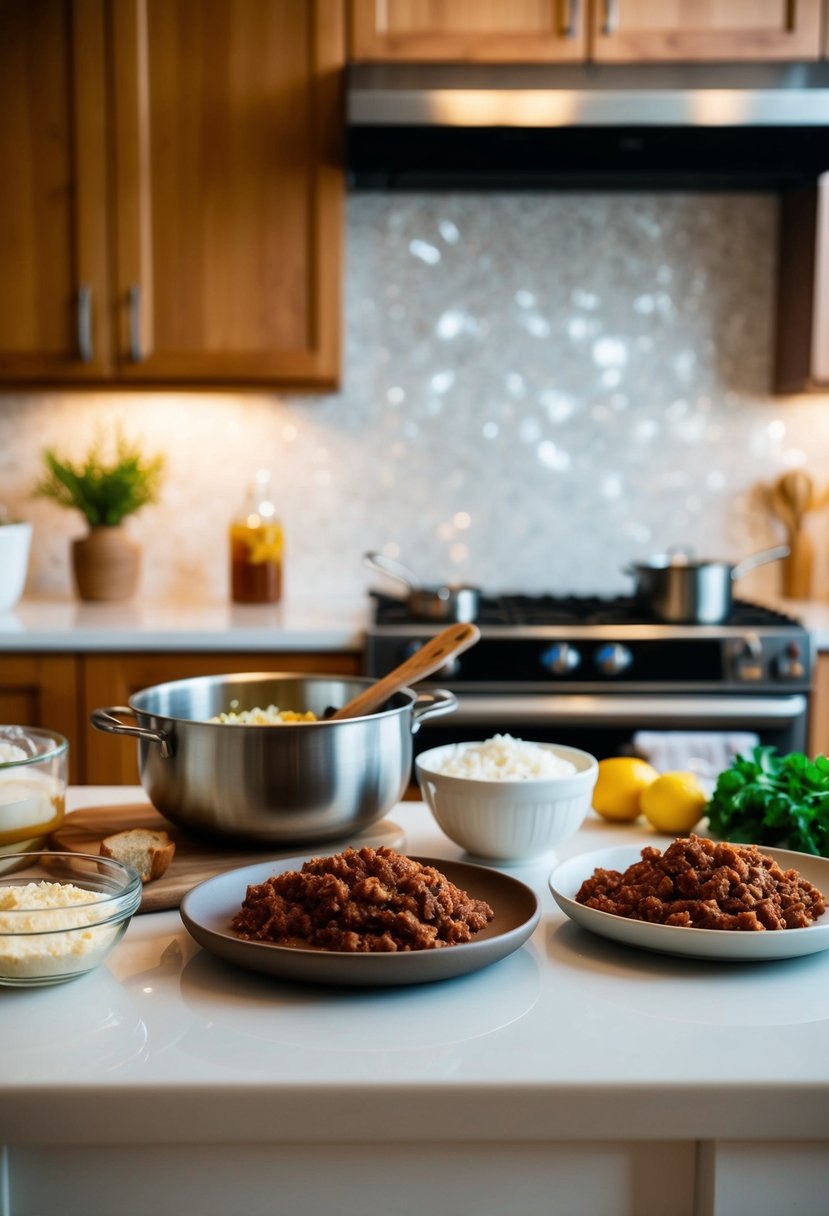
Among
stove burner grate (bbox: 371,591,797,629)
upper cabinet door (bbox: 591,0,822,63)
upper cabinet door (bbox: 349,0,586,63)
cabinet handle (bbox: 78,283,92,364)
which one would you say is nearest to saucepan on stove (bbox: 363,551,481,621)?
stove burner grate (bbox: 371,591,797,629)

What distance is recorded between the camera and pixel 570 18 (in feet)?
8.80

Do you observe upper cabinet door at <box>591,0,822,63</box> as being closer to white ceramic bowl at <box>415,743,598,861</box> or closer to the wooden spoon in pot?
the wooden spoon in pot

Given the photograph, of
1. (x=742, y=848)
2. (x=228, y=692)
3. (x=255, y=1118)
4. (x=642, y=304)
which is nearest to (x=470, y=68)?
(x=642, y=304)

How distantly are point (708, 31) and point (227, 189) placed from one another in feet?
3.81

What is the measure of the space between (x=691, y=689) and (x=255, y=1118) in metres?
1.97

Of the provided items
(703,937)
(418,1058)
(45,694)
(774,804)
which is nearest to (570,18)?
(45,694)

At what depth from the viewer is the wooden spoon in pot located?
4.10ft

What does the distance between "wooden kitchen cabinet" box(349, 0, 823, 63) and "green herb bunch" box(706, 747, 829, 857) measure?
202 centimetres

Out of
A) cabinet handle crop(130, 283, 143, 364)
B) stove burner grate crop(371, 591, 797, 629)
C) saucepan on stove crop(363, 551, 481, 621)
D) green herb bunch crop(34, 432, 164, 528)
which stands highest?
cabinet handle crop(130, 283, 143, 364)

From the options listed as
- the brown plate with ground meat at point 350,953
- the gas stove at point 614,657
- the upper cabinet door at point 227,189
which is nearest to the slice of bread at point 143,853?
the brown plate with ground meat at point 350,953

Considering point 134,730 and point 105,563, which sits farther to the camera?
point 105,563

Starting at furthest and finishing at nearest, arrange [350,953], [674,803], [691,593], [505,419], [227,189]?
[505,419] → [227,189] → [691,593] → [674,803] → [350,953]

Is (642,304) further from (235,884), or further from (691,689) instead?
(235,884)

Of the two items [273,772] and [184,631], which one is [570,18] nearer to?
[184,631]
